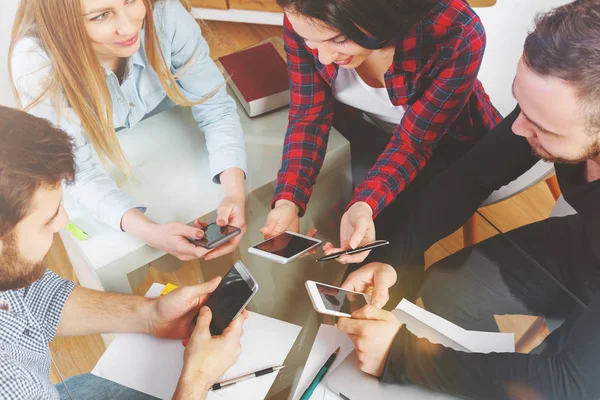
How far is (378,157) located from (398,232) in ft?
0.62

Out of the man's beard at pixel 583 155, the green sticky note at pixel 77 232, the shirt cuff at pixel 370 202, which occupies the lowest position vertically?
the green sticky note at pixel 77 232

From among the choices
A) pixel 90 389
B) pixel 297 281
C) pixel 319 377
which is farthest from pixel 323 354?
pixel 90 389

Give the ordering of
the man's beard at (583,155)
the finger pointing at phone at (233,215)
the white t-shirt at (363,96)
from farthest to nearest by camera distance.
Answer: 1. the white t-shirt at (363,96)
2. the finger pointing at phone at (233,215)
3. the man's beard at (583,155)

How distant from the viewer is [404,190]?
1.12 metres

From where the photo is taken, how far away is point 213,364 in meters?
0.75

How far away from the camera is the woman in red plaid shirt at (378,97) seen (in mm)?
870

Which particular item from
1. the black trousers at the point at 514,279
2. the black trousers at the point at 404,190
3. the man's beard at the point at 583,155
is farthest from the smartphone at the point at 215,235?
the man's beard at the point at 583,155

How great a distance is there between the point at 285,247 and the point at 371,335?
0.70 ft

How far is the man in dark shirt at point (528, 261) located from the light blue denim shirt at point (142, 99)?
383 millimetres

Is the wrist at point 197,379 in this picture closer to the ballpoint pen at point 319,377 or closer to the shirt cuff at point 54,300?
the ballpoint pen at point 319,377

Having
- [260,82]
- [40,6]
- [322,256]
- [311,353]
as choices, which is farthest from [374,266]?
[40,6]

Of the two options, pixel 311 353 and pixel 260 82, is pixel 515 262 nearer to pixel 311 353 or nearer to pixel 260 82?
pixel 311 353

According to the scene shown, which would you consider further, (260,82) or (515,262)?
(260,82)

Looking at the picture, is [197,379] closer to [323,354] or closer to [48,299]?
[323,354]
